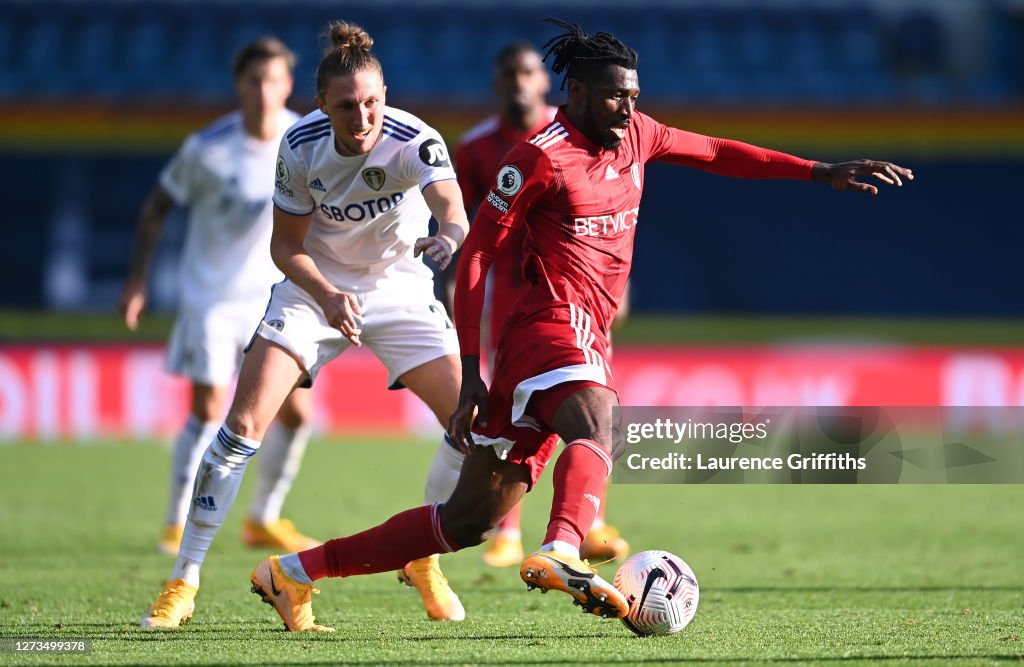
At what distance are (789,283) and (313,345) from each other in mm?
14606

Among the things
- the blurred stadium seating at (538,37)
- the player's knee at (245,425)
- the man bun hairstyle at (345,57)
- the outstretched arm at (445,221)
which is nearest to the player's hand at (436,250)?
the outstretched arm at (445,221)

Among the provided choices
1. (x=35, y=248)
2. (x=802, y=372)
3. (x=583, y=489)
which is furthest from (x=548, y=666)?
(x=35, y=248)

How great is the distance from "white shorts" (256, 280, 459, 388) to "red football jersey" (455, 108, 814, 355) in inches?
34.3

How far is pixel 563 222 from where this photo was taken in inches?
197

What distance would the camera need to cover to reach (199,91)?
816 inches

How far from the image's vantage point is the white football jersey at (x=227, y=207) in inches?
312

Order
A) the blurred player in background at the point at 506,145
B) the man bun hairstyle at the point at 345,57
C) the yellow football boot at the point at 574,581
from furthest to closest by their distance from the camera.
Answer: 1. the blurred player in background at the point at 506,145
2. the man bun hairstyle at the point at 345,57
3. the yellow football boot at the point at 574,581

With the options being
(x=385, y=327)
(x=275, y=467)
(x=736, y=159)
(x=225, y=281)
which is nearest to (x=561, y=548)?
(x=385, y=327)

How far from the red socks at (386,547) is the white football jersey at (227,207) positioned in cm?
304

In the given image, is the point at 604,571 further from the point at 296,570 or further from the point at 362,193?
the point at 362,193

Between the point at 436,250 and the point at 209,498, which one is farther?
the point at 209,498

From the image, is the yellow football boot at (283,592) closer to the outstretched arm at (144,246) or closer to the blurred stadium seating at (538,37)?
the outstretched arm at (144,246)

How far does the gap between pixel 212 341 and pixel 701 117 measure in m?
11.4

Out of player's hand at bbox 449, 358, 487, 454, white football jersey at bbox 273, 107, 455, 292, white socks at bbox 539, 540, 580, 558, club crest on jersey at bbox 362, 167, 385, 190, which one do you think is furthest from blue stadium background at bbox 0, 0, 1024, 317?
white socks at bbox 539, 540, 580, 558
